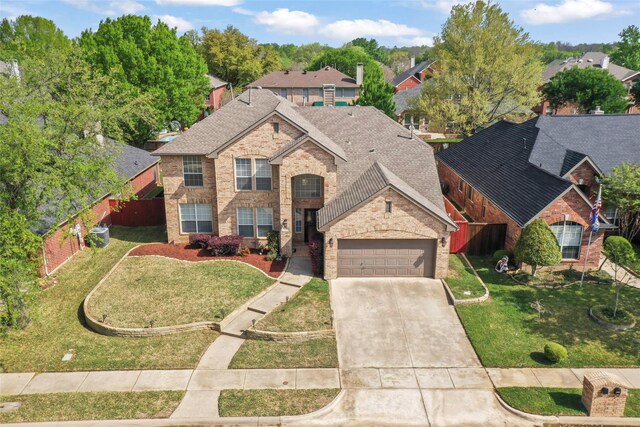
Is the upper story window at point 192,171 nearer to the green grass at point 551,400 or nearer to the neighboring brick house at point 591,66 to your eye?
the green grass at point 551,400

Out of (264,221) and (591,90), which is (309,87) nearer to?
(591,90)

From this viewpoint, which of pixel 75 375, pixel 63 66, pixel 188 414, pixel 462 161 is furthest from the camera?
pixel 462 161

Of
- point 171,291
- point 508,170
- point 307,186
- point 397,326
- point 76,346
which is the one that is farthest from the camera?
point 508,170

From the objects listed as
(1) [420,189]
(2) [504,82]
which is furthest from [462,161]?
(2) [504,82]

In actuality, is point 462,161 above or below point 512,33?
below

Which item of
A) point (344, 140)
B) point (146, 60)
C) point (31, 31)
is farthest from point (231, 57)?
point (344, 140)

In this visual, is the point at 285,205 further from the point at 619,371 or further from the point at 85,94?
the point at 619,371

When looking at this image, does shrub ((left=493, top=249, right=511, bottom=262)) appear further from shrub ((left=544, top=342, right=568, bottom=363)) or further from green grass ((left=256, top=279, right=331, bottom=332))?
green grass ((left=256, top=279, right=331, bottom=332))
